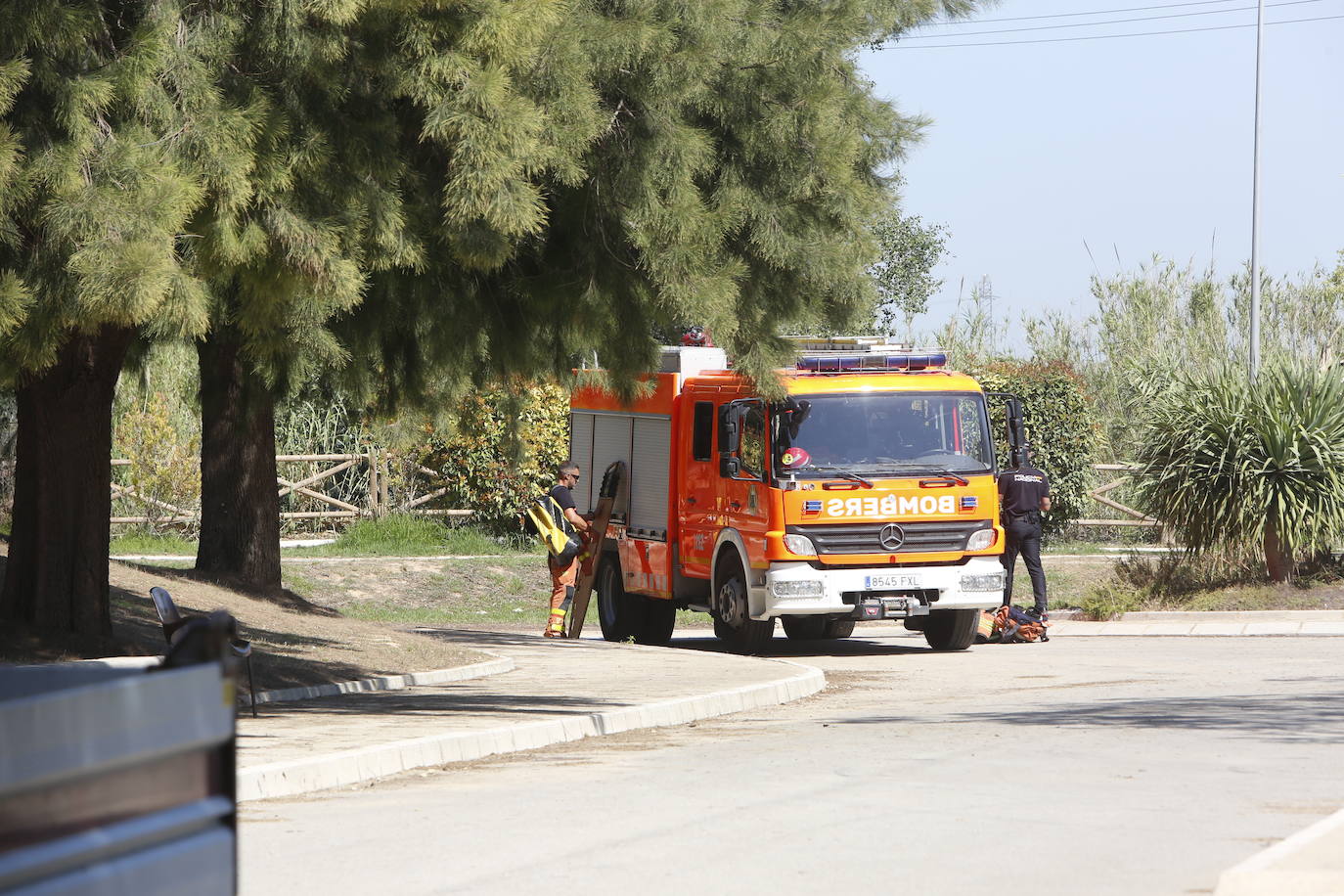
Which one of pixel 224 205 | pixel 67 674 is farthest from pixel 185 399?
pixel 67 674

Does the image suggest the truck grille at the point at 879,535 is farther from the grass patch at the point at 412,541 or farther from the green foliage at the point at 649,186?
the grass patch at the point at 412,541

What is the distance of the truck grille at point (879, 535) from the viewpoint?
657 inches

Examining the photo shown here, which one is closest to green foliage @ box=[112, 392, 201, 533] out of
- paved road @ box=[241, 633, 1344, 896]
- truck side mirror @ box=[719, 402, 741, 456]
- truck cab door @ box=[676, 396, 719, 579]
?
truck cab door @ box=[676, 396, 719, 579]

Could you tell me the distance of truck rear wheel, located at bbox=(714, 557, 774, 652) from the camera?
17.2m

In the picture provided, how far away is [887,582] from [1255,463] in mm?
5862

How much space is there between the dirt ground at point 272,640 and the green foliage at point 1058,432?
15.1 m

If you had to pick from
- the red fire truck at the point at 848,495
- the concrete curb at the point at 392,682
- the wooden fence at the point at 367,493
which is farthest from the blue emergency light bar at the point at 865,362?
the wooden fence at the point at 367,493

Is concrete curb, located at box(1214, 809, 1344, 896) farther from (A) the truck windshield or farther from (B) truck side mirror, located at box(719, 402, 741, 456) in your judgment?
(B) truck side mirror, located at box(719, 402, 741, 456)

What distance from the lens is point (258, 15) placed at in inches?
344

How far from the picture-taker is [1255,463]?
20031mm

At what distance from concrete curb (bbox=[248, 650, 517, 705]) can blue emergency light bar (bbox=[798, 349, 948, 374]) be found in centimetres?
440

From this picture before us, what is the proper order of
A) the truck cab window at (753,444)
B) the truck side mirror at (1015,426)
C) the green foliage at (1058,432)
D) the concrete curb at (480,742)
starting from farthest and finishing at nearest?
the green foliage at (1058,432) → the truck side mirror at (1015,426) → the truck cab window at (753,444) → the concrete curb at (480,742)

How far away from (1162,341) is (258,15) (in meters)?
33.6

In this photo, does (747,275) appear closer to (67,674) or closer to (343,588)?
(67,674)
